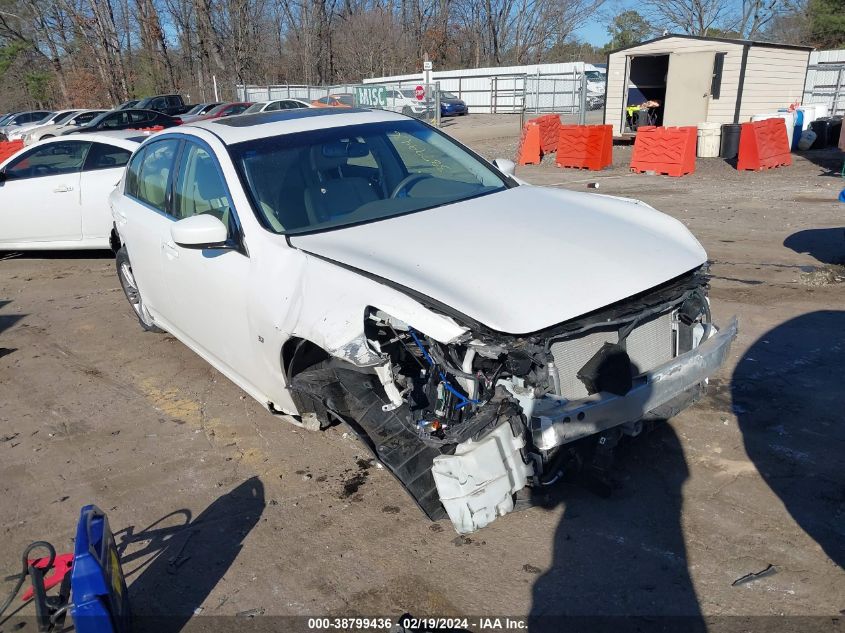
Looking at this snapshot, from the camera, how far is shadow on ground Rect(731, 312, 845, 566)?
3.27 metres

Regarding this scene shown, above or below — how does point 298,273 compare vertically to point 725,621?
above

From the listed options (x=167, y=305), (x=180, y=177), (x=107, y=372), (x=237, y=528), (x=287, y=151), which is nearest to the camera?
(x=237, y=528)

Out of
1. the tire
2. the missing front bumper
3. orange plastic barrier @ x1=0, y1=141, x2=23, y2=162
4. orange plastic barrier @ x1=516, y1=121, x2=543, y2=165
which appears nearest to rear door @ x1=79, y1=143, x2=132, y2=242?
the tire

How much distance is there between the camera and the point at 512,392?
2.84 meters

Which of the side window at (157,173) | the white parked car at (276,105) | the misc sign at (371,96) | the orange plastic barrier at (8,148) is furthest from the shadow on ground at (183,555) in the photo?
the misc sign at (371,96)

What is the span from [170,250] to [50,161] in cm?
558

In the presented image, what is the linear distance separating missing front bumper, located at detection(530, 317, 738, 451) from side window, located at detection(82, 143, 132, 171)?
305 inches

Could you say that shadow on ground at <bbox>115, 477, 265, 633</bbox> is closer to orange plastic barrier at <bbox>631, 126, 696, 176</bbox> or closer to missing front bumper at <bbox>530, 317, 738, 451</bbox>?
missing front bumper at <bbox>530, 317, 738, 451</bbox>

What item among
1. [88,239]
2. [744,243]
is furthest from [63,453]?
[744,243]

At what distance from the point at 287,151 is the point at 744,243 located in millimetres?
6263

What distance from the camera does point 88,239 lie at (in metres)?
8.86

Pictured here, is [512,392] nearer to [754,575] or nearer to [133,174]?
[754,575]

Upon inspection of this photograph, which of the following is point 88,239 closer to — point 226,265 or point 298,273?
point 226,265

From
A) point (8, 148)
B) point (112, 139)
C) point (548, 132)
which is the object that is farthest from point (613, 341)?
point (8, 148)
